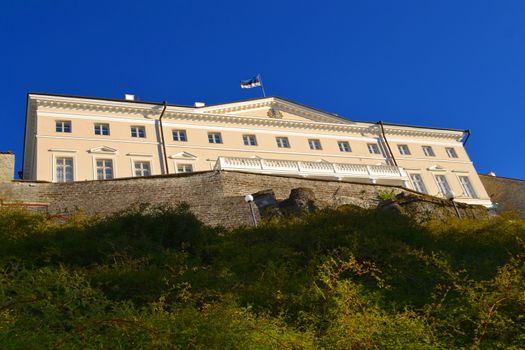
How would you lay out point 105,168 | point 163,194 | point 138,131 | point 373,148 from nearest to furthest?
1. point 163,194
2. point 105,168
3. point 138,131
4. point 373,148

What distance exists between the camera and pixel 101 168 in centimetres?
3027

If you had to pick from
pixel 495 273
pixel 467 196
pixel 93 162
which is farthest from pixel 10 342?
pixel 467 196

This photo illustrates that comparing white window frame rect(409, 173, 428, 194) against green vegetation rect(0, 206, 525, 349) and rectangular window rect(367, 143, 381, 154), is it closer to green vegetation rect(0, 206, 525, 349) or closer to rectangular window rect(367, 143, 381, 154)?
rectangular window rect(367, 143, 381, 154)

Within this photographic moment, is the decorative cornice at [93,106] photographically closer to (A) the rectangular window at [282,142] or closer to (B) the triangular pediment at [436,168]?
(A) the rectangular window at [282,142]

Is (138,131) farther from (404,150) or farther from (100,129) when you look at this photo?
(404,150)

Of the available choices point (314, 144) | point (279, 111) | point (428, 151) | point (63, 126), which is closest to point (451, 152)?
point (428, 151)

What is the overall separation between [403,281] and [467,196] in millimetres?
31474

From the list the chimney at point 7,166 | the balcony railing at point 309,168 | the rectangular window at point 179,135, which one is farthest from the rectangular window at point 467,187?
the chimney at point 7,166

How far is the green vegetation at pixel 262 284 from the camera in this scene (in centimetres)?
608

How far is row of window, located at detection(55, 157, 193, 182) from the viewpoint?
94.6 feet

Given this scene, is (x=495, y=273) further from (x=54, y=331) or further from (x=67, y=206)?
(x=67, y=206)

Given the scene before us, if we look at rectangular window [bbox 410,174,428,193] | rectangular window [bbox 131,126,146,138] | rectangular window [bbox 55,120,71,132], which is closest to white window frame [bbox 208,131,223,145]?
rectangular window [bbox 131,126,146,138]

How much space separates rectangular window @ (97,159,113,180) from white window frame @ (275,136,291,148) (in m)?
12.0

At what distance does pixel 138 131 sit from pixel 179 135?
105 inches
